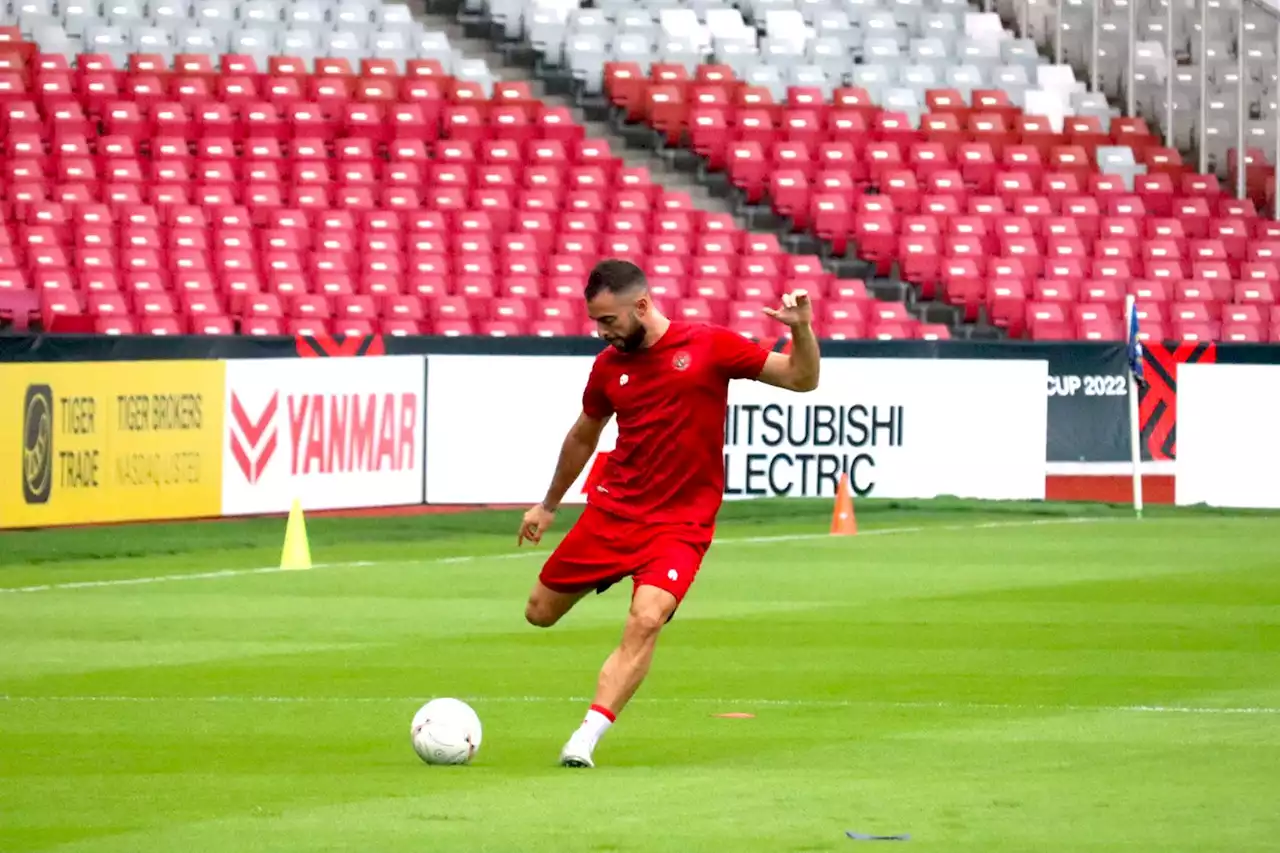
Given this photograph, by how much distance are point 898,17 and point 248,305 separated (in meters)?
15.0

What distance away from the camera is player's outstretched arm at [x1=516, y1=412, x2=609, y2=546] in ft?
37.0

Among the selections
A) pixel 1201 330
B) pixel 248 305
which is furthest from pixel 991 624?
pixel 1201 330

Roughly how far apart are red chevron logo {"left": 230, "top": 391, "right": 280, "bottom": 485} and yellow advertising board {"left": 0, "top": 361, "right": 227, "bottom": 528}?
21 cm

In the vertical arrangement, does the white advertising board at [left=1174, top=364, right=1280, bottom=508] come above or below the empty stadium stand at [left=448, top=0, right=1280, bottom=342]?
below

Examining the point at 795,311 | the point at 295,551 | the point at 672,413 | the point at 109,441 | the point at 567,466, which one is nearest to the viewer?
the point at 795,311

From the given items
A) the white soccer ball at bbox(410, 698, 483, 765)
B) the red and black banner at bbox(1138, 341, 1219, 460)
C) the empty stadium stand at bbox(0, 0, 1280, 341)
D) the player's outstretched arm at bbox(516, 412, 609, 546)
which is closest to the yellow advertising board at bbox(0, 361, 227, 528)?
the empty stadium stand at bbox(0, 0, 1280, 341)

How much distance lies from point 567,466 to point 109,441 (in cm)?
1257

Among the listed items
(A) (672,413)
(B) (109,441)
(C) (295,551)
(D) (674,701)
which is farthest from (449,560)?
(A) (672,413)

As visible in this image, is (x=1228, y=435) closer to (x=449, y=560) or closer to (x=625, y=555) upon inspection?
(x=449, y=560)

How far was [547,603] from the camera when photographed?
11273mm

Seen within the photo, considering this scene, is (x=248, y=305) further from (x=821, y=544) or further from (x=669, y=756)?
(x=669, y=756)

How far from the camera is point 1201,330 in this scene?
114 feet

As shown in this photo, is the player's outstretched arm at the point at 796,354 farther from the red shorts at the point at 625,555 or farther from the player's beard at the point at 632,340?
the red shorts at the point at 625,555

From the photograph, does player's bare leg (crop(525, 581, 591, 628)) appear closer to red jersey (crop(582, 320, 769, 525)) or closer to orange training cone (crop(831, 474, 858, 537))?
red jersey (crop(582, 320, 769, 525))
